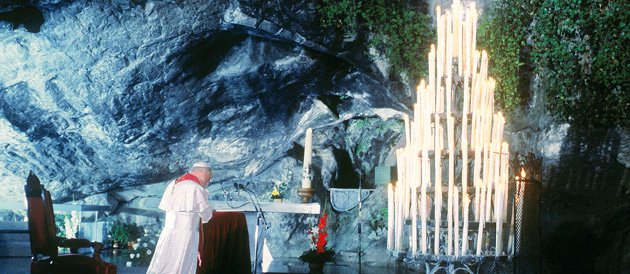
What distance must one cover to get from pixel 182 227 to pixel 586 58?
441 cm

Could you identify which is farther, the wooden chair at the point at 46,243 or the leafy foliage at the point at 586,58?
the leafy foliage at the point at 586,58

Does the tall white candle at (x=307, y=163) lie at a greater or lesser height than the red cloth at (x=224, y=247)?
greater

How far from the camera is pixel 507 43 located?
612cm

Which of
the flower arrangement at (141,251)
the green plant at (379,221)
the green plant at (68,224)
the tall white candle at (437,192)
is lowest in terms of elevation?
the flower arrangement at (141,251)

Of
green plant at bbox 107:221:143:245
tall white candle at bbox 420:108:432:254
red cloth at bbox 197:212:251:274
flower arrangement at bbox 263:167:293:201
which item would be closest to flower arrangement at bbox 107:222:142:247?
green plant at bbox 107:221:143:245

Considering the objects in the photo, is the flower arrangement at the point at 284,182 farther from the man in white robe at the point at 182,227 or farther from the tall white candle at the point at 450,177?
the tall white candle at the point at 450,177

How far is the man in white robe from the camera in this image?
449cm

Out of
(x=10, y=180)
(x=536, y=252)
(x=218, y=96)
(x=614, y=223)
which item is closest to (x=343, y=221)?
(x=218, y=96)

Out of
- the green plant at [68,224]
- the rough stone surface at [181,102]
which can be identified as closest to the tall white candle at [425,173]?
the rough stone surface at [181,102]

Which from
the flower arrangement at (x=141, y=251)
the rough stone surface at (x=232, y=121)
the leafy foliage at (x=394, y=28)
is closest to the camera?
the rough stone surface at (x=232, y=121)

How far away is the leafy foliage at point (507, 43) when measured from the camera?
5.98 metres

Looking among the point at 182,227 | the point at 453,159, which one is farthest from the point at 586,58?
the point at 182,227

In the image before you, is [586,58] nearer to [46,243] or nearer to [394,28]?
[394,28]

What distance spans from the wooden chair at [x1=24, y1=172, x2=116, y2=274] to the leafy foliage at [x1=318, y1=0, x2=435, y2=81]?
4.23m
